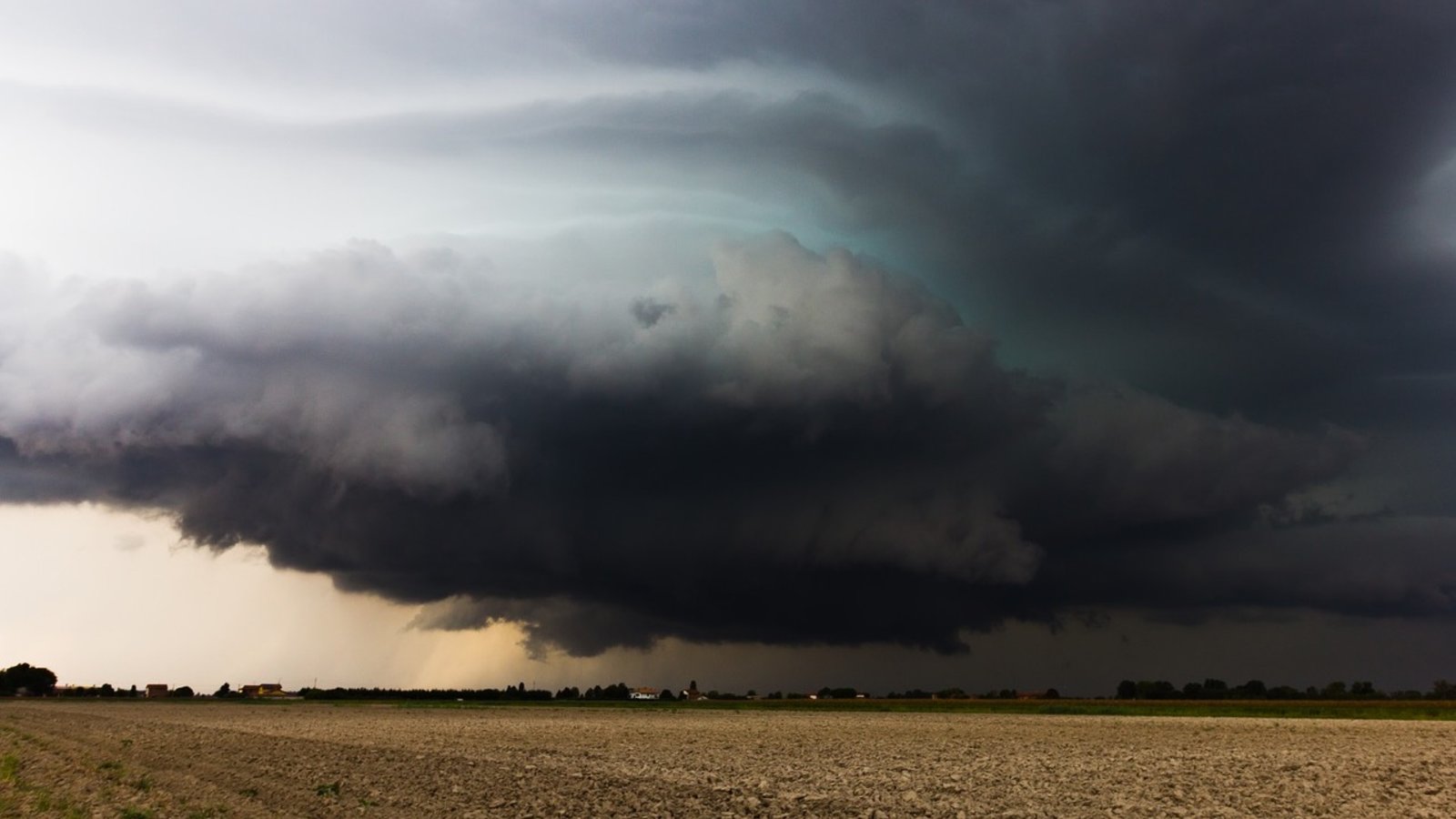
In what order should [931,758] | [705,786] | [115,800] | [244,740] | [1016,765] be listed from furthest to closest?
[244,740] → [931,758] → [1016,765] → [705,786] → [115,800]

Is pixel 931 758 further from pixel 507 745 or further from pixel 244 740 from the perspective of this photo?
pixel 244 740

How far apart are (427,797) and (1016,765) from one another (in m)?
27.6

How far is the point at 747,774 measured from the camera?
165 feet

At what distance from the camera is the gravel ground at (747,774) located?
3931 centimetres

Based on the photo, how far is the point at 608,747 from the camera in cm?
6950

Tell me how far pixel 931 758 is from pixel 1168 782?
1566 centimetres

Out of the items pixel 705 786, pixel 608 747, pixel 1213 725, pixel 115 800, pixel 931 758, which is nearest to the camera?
pixel 115 800

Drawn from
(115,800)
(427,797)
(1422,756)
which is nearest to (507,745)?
(427,797)

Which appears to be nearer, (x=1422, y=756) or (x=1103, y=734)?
(x=1422, y=756)

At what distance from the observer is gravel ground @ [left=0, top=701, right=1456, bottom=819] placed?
39312 mm

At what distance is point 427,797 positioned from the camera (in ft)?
148

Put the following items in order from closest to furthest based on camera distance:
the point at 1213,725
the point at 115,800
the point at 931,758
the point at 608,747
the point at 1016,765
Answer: the point at 115,800, the point at 1016,765, the point at 931,758, the point at 608,747, the point at 1213,725

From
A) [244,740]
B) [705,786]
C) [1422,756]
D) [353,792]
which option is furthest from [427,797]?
[1422,756]

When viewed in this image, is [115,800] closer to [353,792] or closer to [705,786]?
[353,792]
